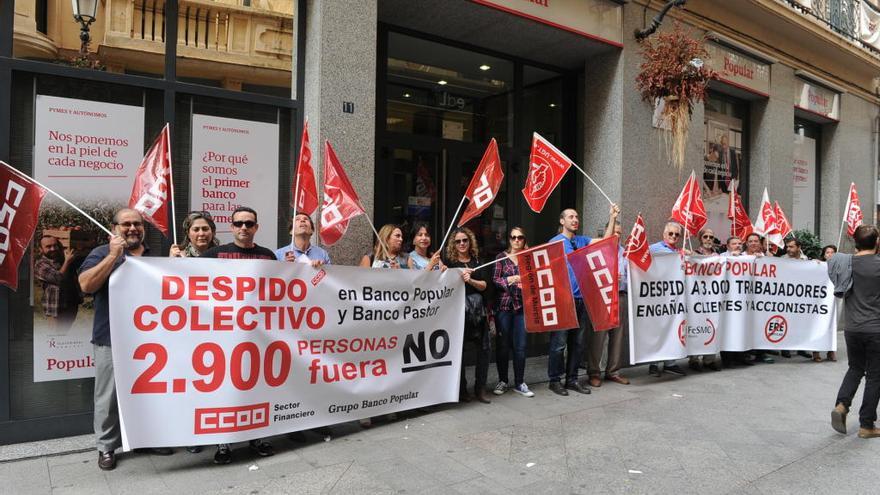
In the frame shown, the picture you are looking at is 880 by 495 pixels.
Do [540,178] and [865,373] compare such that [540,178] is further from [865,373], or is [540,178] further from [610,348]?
[865,373]

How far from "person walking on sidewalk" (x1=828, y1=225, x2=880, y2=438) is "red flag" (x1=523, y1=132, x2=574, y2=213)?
110 inches

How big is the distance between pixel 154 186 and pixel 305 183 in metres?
1.17

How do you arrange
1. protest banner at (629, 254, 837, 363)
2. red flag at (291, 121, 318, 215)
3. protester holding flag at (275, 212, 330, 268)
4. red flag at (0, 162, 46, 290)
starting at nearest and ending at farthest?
red flag at (0, 162, 46, 290)
red flag at (291, 121, 318, 215)
protester holding flag at (275, 212, 330, 268)
protest banner at (629, 254, 837, 363)

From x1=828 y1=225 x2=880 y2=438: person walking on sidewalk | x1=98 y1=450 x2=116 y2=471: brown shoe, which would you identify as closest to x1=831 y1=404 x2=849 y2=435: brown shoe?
x1=828 y1=225 x2=880 y2=438: person walking on sidewalk

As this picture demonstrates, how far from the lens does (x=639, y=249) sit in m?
6.81

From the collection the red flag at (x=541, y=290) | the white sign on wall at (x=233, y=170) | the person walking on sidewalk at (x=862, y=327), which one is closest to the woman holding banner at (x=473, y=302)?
the red flag at (x=541, y=290)

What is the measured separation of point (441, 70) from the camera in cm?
822

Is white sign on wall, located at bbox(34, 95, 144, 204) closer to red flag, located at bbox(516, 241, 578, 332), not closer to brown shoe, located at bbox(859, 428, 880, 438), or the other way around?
red flag, located at bbox(516, 241, 578, 332)

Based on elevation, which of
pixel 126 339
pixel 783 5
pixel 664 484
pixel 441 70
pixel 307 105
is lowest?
pixel 664 484

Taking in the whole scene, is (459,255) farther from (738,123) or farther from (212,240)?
(738,123)

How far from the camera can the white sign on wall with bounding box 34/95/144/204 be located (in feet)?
15.8

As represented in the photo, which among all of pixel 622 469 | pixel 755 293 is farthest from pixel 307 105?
pixel 755 293

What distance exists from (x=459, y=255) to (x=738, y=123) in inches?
320

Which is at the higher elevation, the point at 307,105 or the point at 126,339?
the point at 307,105
